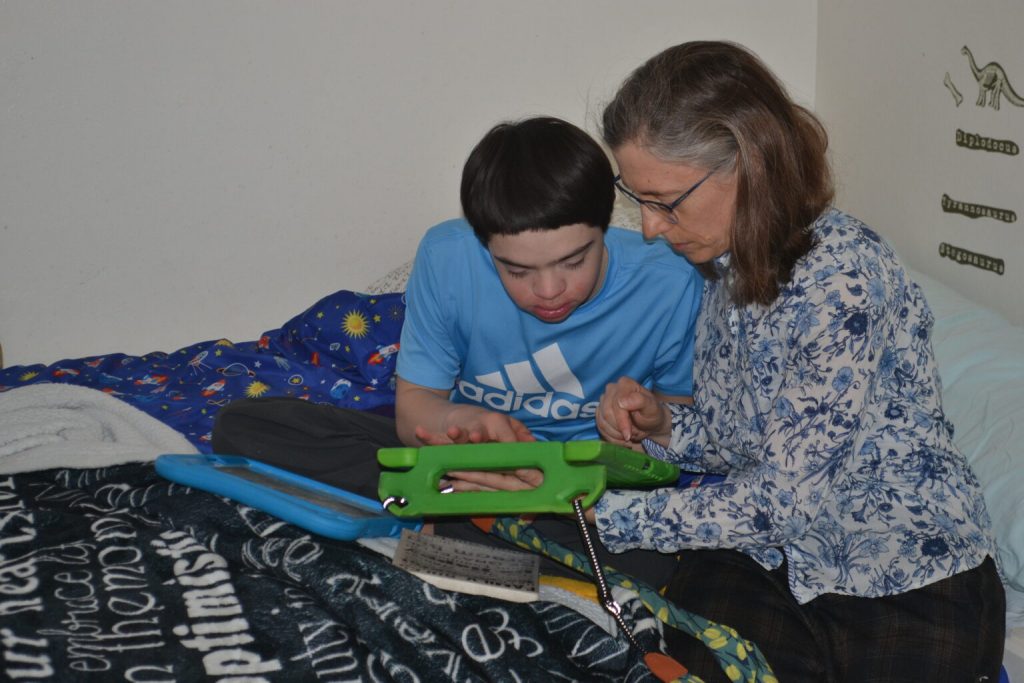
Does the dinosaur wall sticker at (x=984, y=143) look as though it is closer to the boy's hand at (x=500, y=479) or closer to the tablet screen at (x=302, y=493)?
the boy's hand at (x=500, y=479)

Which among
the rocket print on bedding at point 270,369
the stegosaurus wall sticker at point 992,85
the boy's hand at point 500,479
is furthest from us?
the rocket print on bedding at point 270,369

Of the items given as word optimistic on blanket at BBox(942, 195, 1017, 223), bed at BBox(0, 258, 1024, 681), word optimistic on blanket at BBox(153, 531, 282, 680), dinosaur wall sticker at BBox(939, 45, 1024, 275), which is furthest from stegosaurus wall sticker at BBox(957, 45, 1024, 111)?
word optimistic on blanket at BBox(153, 531, 282, 680)

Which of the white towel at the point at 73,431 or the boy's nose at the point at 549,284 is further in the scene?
the white towel at the point at 73,431

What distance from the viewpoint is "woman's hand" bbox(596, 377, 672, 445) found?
141 centimetres

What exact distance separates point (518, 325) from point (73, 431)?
804mm

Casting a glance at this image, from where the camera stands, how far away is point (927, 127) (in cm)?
212

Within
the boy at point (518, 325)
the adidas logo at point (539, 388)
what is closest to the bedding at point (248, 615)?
the boy at point (518, 325)

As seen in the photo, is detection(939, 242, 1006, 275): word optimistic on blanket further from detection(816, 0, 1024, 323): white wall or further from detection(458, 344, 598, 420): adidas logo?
detection(458, 344, 598, 420): adidas logo

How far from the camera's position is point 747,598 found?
129cm

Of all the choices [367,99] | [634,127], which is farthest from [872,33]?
[634,127]

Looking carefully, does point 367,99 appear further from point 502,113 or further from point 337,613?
point 337,613

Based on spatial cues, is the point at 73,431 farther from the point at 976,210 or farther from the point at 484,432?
the point at 976,210

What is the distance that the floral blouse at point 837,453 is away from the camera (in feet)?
3.97

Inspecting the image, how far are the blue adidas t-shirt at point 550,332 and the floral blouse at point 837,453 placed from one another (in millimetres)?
212
